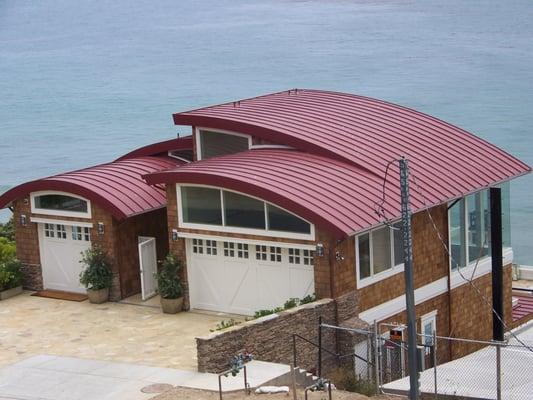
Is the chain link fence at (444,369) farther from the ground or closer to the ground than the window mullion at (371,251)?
closer to the ground

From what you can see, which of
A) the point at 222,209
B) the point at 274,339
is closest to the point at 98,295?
the point at 222,209

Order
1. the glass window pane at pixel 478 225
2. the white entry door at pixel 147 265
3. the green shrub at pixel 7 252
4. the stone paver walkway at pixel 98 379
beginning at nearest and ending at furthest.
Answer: the stone paver walkway at pixel 98 379, the white entry door at pixel 147 265, the glass window pane at pixel 478 225, the green shrub at pixel 7 252

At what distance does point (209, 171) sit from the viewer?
2409cm

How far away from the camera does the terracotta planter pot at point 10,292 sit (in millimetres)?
26969

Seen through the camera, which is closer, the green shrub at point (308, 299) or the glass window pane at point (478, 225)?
the green shrub at point (308, 299)

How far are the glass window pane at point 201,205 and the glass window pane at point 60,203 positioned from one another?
2.92 meters

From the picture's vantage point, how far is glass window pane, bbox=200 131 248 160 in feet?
88.7

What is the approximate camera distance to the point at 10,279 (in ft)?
89.2

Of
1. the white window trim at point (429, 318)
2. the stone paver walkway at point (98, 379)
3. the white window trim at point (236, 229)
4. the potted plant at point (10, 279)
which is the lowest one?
the white window trim at point (429, 318)

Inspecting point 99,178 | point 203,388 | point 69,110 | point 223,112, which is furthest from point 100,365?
point 69,110

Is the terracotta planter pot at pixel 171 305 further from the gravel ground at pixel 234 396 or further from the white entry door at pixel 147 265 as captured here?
the gravel ground at pixel 234 396

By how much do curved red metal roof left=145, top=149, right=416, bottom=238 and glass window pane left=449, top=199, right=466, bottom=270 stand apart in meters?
2.09

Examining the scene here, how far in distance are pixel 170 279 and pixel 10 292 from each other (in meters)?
4.54

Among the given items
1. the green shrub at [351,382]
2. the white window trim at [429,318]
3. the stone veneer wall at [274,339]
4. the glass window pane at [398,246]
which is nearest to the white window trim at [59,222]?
the stone veneer wall at [274,339]
